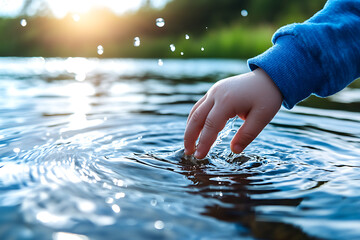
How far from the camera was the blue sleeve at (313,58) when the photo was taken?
125cm

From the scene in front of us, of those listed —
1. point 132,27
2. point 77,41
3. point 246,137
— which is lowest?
point 246,137

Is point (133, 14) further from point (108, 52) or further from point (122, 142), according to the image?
point (122, 142)

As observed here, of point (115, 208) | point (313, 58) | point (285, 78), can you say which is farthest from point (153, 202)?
point (313, 58)

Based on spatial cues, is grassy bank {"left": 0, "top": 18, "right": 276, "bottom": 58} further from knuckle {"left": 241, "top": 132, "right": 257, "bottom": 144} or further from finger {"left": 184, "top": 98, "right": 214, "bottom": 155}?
knuckle {"left": 241, "top": 132, "right": 257, "bottom": 144}

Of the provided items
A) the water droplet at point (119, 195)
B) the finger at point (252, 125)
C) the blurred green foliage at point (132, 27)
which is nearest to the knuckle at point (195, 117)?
the finger at point (252, 125)

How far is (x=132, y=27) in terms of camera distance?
89.6 ft

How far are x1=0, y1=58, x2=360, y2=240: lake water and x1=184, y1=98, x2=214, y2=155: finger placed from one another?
15 centimetres

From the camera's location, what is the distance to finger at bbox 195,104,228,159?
1260 mm

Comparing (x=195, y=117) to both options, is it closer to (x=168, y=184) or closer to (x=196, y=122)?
(x=196, y=122)

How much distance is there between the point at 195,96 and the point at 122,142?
2420 millimetres

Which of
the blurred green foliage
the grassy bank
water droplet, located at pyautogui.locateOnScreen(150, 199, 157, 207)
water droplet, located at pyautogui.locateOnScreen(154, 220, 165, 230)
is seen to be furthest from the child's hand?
the blurred green foliage

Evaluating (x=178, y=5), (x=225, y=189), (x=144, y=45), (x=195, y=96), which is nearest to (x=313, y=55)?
(x=225, y=189)

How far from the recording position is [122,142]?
1.98m

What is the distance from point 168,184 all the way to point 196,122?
0.29 metres
